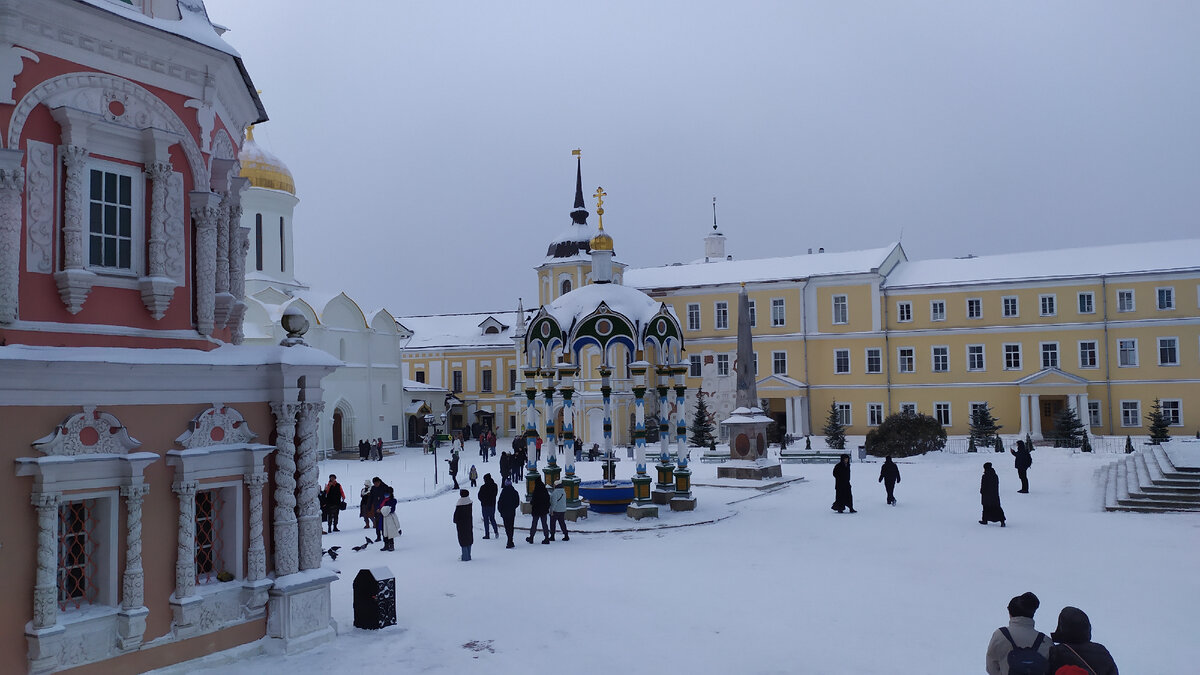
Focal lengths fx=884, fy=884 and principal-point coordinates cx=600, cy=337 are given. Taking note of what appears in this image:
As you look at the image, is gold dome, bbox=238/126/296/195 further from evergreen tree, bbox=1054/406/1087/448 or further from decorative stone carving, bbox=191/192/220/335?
evergreen tree, bbox=1054/406/1087/448

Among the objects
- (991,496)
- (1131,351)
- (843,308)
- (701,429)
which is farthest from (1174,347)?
(991,496)

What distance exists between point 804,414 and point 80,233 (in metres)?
38.1

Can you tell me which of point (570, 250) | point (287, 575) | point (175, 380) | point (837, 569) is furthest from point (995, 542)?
point (570, 250)

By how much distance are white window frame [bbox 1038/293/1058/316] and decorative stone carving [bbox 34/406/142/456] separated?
39821mm

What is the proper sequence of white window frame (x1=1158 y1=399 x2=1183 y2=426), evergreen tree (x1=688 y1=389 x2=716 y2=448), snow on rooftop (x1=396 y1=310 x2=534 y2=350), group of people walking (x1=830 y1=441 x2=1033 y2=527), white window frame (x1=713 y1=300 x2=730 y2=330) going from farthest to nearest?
snow on rooftop (x1=396 y1=310 x2=534 y2=350)
white window frame (x1=713 y1=300 x2=730 y2=330)
evergreen tree (x1=688 y1=389 x2=716 y2=448)
white window frame (x1=1158 y1=399 x2=1183 y2=426)
group of people walking (x1=830 y1=441 x2=1033 y2=527)

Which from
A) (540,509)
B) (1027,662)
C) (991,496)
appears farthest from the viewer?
(991,496)

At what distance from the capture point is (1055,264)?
41000mm

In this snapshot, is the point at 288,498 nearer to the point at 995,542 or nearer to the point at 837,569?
the point at 837,569

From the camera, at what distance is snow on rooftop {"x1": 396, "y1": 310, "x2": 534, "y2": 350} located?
2196 inches

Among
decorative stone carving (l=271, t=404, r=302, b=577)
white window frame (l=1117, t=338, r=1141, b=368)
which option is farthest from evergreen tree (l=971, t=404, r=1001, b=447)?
decorative stone carving (l=271, t=404, r=302, b=577)

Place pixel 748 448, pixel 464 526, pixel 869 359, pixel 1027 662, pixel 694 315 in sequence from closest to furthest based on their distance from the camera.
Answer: pixel 1027 662, pixel 464 526, pixel 748 448, pixel 869 359, pixel 694 315

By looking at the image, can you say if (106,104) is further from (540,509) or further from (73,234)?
(540,509)

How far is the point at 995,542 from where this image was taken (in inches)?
583

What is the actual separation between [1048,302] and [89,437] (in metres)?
40.4
